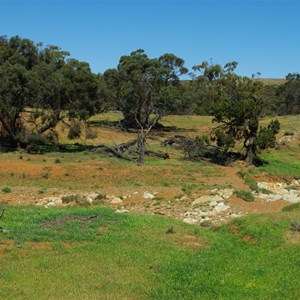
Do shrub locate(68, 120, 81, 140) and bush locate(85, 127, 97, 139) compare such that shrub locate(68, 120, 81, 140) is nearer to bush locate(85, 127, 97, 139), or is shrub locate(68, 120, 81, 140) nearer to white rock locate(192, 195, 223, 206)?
bush locate(85, 127, 97, 139)

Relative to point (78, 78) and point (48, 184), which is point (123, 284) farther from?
point (78, 78)

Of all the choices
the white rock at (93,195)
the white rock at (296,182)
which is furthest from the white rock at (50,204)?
the white rock at (296,182)

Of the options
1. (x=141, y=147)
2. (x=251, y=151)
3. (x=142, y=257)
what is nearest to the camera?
(x=142, y=257)

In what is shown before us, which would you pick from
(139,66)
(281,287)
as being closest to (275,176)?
(281,287)

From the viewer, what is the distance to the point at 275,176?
105 feet

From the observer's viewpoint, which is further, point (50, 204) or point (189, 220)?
Result: point (50, 204)

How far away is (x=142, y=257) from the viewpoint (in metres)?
13.4

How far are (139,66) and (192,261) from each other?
47.1m

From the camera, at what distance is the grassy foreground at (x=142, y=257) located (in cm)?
1070

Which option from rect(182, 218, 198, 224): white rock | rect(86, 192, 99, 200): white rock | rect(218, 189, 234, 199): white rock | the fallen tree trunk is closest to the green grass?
rect(218, 189, 234, 199): white rock

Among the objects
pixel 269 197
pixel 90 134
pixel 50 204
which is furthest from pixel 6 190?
pixel 90 134

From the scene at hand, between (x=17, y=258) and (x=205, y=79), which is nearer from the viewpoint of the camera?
(x=17, y=258)

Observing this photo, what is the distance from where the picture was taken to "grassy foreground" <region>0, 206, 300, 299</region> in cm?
1070

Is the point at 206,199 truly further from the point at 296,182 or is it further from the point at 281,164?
the point at 281,164
